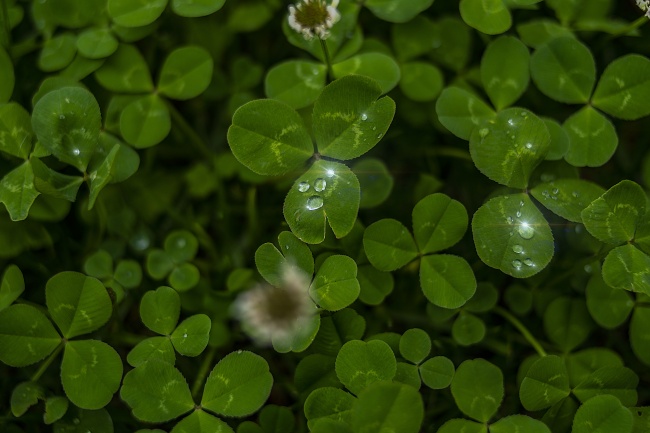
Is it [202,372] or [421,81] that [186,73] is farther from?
[202,372]

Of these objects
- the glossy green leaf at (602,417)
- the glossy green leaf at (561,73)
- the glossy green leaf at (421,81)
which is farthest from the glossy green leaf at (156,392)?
the glossy green leaf at (561,73)

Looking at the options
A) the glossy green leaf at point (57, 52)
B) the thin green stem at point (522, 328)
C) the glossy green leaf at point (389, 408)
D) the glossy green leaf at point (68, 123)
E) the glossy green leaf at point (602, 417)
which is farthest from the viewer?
the glossy green leaf at point (57, 52)

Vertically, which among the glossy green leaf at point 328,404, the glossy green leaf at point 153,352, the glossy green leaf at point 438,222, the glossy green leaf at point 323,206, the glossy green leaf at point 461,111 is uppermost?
the glossy green leaf at point 461,111

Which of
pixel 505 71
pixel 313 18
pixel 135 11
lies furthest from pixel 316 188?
pixel 135 11

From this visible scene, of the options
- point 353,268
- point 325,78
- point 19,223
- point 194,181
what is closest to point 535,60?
point 325,78

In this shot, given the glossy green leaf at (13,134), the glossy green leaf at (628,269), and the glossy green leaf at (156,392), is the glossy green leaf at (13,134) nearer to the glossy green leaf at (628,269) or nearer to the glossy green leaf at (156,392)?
the glossy green leaf at (156,392)

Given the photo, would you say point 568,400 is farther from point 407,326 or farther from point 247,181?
point 247,181
